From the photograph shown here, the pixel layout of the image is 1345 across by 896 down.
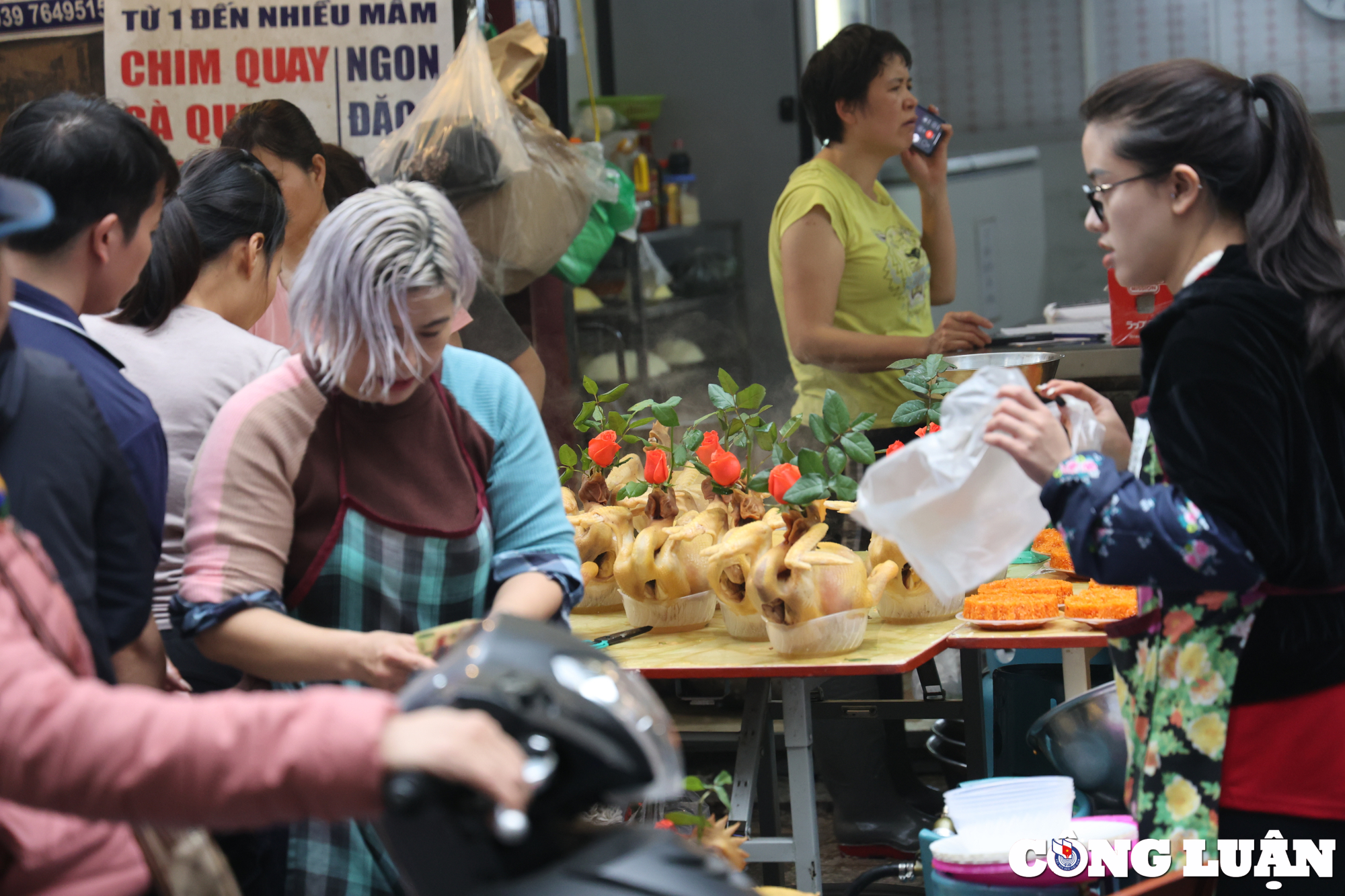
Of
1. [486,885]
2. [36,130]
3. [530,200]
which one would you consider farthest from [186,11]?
[486,885]

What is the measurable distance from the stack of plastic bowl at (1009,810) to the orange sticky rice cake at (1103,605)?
1.62ft

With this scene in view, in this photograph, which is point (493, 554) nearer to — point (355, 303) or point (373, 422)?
point (373, 422)

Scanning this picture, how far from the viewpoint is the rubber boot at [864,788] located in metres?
3.49

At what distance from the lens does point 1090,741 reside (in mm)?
A: 2186

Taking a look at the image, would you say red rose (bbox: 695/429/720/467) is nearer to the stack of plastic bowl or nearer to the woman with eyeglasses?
the stack of plastic bowl

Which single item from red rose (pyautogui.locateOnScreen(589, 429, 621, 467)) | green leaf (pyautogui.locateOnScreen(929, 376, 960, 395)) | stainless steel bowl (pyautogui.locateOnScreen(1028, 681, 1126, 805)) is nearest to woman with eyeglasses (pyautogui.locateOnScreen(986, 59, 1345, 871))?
stainless steel bowl (pyautogui.locateOnScreen(1028, 681, 1126, 805))

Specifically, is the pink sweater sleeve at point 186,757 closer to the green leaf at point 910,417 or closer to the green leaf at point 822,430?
the green leaf at point 822,430

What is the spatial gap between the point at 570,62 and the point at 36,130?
458cm

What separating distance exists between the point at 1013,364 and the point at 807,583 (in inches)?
37.6

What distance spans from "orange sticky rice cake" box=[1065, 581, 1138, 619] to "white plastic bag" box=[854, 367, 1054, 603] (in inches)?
29.0

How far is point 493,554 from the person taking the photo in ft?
5.76

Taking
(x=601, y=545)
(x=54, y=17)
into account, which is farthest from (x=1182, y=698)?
(x=54, y=17)

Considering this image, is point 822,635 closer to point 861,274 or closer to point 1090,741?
point 1090,741

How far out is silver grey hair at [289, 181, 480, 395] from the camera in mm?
1558
